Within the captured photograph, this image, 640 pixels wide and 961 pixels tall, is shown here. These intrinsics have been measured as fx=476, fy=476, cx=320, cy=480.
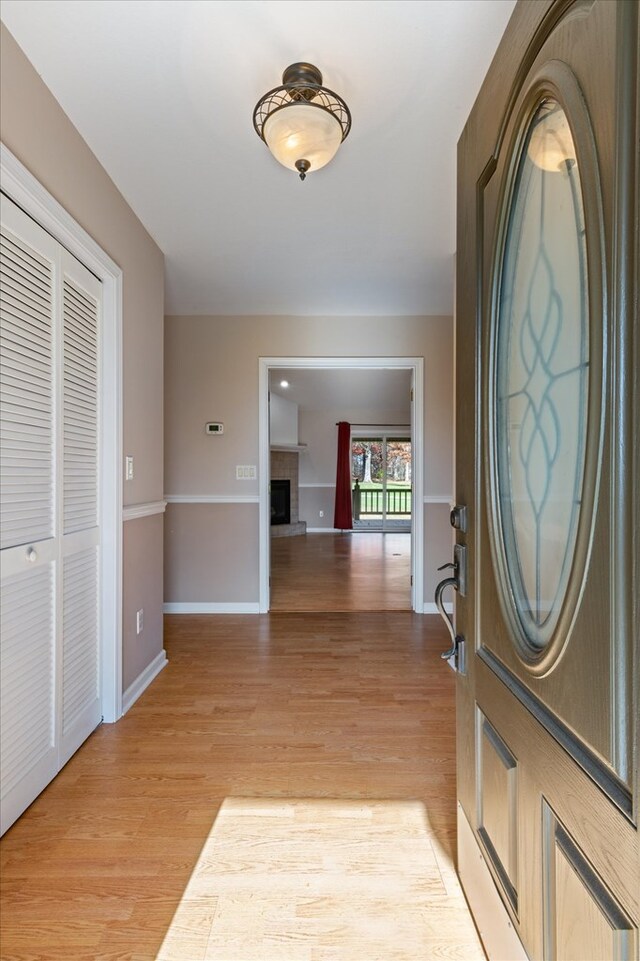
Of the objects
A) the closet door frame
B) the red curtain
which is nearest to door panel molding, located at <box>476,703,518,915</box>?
the closet door frame

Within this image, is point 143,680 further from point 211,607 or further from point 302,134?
point 302,134

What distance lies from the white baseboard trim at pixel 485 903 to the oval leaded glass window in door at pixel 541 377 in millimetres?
606

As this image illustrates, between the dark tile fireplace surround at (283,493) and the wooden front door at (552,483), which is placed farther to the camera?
the dark tile fireplace surround at (283,493)

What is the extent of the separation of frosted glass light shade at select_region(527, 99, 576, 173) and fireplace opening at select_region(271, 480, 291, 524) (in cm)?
780

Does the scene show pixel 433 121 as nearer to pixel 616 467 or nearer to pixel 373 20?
pixel 373 20

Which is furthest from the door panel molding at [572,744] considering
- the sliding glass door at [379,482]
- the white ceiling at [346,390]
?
the sliding glass door at [379,482]

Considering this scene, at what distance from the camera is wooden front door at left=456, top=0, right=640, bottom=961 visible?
0.55 meters

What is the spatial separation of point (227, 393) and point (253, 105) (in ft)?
7.68

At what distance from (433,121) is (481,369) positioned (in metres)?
1.31

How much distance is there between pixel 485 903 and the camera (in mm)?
1089

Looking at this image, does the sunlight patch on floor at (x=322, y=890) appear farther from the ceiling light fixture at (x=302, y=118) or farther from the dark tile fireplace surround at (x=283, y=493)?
the dark tile fireplace surround at (x=283, y=493)

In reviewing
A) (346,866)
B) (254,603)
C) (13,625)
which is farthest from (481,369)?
(254,603)

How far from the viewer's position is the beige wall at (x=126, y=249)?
4.92 feet

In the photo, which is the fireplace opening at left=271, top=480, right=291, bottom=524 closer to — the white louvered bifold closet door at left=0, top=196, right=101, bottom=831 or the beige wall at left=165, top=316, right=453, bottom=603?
the beige wall at left=165, top=316, right=453, bottom=603
